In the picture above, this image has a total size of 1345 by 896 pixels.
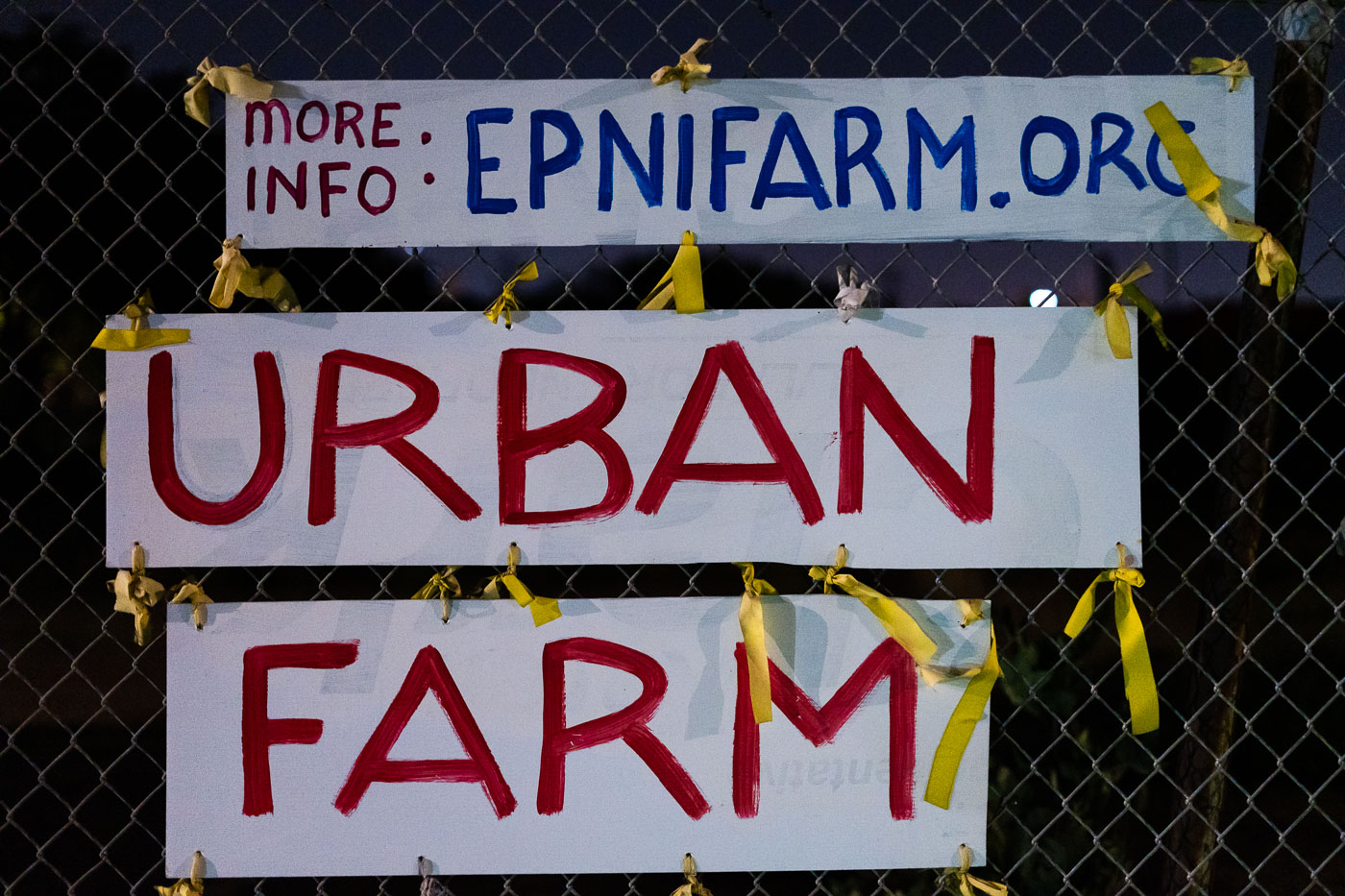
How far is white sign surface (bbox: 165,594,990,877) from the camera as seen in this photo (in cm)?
172

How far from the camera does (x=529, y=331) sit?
1723mm

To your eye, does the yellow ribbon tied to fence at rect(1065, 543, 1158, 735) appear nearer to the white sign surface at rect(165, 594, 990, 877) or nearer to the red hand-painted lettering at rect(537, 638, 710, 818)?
the white sign surface at rect(165, 594, 990, 877)

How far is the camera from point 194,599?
1.72m

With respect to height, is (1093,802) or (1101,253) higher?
(1101,253)

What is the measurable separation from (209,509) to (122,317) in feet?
1.22

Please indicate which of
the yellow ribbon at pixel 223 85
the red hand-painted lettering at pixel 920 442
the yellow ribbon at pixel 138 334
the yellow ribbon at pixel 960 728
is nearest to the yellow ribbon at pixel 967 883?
the yellow ribbon at pixel 960 728

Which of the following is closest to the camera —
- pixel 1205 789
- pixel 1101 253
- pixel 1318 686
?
pixel 1101 253

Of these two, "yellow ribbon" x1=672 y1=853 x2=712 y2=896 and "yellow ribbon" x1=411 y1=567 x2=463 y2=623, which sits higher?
"yellow ribbon" x1=411 y1=567 x2=463 y2=623

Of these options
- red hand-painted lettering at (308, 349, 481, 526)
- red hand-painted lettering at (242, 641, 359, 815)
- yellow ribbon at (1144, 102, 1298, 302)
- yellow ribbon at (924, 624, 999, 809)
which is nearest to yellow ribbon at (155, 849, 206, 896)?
red hand-painted lettering at (242, 641, 359, 815)

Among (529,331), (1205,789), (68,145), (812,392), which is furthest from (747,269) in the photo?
(68,145)

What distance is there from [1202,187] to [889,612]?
94 centimetres

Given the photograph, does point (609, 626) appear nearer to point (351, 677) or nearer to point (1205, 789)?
point (351, 677)

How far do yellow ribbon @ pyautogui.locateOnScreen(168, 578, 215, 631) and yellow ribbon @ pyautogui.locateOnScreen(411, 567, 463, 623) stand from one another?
37 cm

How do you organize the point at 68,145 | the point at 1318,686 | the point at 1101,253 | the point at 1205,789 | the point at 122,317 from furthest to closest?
the point at 1318,686
the point at 68,145
the point at 1205,789
the point at 1101,253
the point at 122,317
